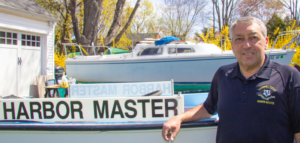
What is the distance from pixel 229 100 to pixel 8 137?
86.3 inches

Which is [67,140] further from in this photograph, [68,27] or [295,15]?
[295,15]

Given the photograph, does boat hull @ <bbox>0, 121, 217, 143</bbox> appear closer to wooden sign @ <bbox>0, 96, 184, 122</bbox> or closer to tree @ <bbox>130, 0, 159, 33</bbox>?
wooden sign @ <bbox>0, 96, 184, 122</bbox>

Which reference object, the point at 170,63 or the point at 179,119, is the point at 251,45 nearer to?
the point at 179,119

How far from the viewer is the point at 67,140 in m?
2.08

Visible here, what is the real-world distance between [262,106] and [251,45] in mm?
457

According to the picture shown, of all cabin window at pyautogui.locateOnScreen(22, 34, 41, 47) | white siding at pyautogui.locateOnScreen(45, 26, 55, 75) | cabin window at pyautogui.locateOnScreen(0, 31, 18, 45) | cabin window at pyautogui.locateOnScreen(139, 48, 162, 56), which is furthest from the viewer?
white siding at pyautogui.locateOnScreen(45, 26, 55, 75)

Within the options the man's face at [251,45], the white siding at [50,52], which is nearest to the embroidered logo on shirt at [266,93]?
the man's face at [251,45]

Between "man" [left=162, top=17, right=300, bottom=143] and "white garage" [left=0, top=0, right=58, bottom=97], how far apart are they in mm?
7698

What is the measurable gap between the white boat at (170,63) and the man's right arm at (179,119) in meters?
5.94

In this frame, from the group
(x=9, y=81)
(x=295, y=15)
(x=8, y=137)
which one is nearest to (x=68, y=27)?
(x=9, y=81)

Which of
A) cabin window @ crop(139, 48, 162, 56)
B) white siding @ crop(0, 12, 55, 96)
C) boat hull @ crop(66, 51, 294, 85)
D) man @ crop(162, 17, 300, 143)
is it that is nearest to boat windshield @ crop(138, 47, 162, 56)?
cabin window @ crop(139, 48, 162, 56)

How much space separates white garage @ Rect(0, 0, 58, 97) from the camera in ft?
23.3

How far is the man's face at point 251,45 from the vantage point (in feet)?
5.04

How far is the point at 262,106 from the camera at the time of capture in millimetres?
1387
